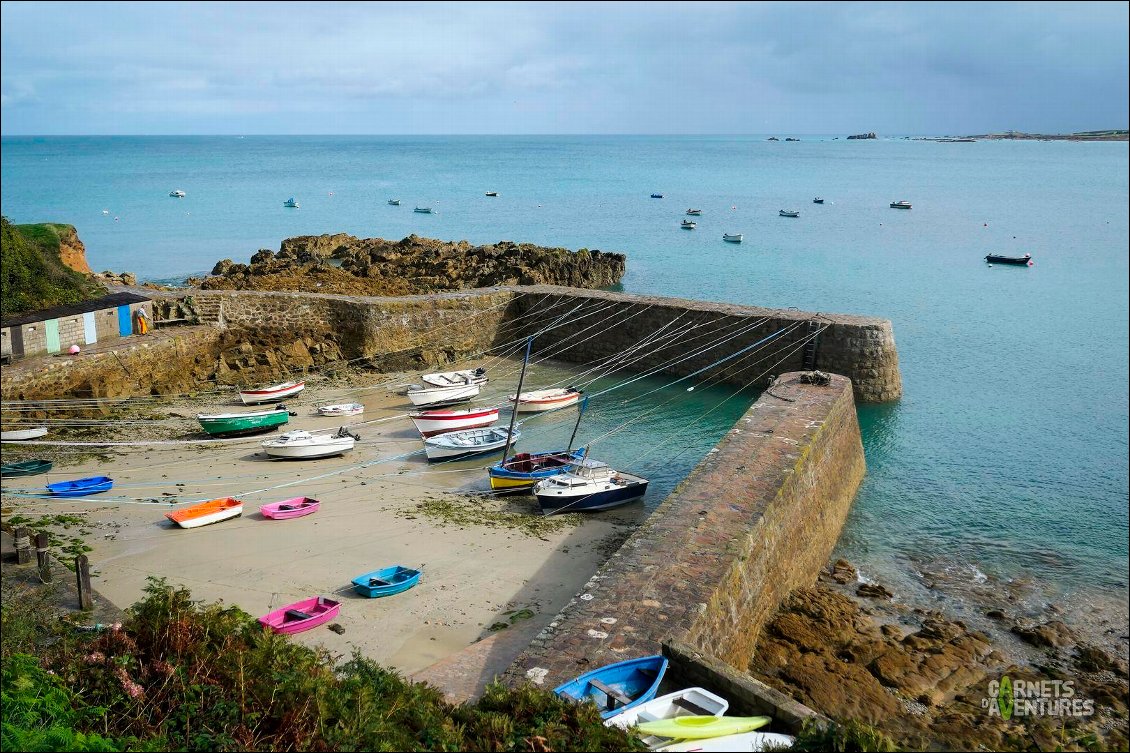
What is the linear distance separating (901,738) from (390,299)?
69.0ft

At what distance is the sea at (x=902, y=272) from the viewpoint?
57.6 ft

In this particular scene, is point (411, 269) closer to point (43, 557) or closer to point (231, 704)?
point (43, 557)

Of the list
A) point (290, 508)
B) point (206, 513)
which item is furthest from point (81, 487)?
point (290, 508)

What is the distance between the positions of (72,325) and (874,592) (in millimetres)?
20209

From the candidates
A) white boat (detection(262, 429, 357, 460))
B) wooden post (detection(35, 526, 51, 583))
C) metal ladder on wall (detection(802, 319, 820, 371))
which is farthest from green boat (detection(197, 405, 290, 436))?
metal ladder on wall (detection(802, 319, 820, 371))

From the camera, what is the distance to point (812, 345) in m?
25.0

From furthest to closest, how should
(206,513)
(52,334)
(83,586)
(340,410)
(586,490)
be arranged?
(340,410) < (52,334) < (586,490) < (206,513) < (83,586)

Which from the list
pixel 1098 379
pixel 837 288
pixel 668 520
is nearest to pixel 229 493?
pixel 668 520

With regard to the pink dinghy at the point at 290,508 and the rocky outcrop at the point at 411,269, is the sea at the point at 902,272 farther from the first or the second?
the pink dinghy at the point at 290,508

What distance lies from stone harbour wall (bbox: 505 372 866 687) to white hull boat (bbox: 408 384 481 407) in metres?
8.34

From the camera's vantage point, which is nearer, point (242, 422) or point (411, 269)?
point (242, 422)

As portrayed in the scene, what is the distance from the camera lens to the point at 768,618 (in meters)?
13.1

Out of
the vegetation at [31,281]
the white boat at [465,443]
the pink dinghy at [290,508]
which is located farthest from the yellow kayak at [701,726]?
the vegetation at [31,281]

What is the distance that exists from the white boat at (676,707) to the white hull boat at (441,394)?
51.9 feet
